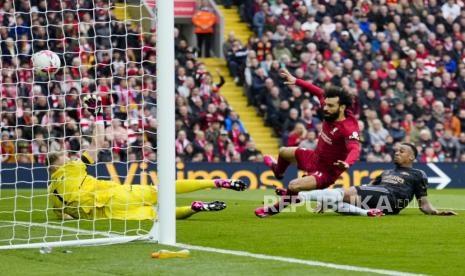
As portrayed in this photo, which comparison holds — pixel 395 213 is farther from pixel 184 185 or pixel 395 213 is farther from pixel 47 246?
pixel 47 246

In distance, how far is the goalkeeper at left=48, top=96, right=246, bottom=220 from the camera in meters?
13.6

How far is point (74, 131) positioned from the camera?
2116 centimetres

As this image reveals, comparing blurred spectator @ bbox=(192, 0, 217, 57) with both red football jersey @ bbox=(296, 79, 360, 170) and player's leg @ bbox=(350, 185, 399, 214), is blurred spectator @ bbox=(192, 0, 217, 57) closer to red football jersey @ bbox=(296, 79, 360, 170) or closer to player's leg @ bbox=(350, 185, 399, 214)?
red football jersey @ bbox=(296, 79, 360, 170)

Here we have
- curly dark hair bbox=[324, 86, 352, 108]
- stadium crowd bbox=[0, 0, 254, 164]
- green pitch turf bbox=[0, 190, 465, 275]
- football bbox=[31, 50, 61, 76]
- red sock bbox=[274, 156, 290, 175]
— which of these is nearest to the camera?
green pitch turf bbox=[0, 190, 465, 275]

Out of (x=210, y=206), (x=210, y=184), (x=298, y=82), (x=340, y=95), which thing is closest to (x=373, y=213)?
(x=340, y=95)

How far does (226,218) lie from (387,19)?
19.0 metres

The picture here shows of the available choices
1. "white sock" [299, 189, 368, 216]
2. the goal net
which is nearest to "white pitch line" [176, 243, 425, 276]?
the goal net

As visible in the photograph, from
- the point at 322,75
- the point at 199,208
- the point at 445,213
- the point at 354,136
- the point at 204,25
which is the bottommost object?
the point at 322,75

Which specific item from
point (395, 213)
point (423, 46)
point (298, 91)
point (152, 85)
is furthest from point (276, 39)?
point (395, 213)

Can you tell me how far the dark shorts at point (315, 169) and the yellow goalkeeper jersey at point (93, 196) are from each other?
8.26 ft

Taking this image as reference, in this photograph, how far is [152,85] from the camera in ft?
80.8

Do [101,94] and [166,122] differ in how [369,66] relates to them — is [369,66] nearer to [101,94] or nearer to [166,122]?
[101,94]

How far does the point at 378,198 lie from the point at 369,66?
15.7 meters

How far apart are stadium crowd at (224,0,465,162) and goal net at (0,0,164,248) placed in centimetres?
432
